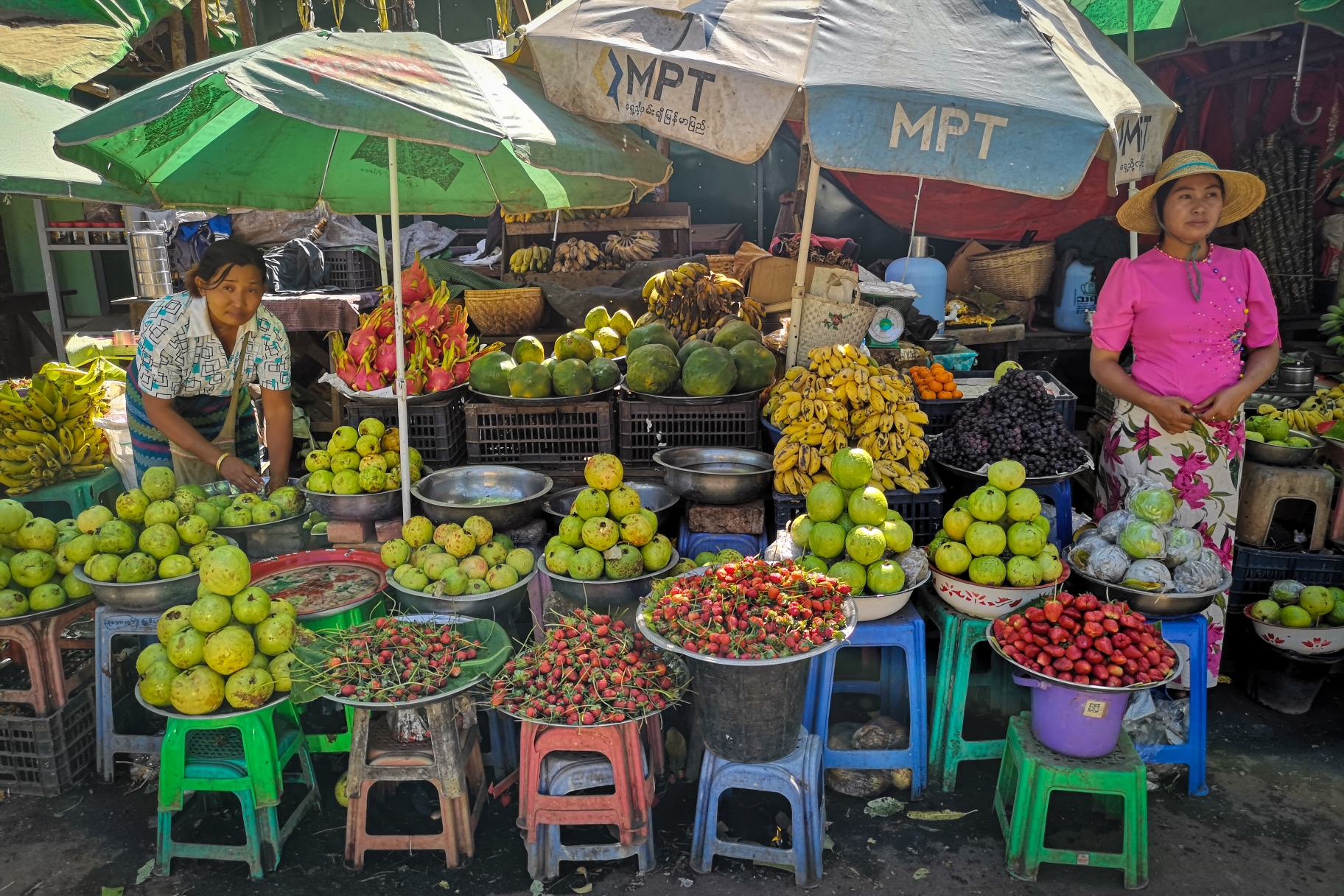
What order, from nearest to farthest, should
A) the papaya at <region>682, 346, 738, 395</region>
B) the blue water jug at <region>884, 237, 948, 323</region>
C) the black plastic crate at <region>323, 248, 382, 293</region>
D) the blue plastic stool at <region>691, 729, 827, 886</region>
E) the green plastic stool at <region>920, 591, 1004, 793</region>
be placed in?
the blue plastic stool at <region>691, 729, 827, 886</region>
the green plastic stool at <region>920, 591, 1004, 793</region>
the papaya at <region>682, 346, 738, 395</region>
the blue water jug at <region>884, 237, 948, 323</region>
the black plastic crate at <region>323, 248, 382, 293</region>

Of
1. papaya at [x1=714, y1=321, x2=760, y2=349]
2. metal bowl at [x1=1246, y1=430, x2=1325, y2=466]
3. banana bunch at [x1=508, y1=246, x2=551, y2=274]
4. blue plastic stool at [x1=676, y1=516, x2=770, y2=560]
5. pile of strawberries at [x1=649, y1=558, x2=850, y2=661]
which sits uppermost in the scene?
banana bunch at [x1=508, y1=246, x2=551, y2=274]

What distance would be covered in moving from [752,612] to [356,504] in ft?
6.02

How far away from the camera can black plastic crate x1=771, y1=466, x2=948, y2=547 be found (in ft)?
11.0

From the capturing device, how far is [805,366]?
4.16m

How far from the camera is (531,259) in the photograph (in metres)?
6.46

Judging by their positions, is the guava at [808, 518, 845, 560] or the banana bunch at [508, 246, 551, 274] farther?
the banana bunch at [508, 246, 551, 274]

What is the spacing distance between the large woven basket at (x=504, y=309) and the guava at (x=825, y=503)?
2.84 meters

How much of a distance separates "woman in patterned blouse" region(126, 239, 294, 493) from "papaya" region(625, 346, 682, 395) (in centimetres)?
161

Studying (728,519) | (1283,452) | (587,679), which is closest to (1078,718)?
(728,519)

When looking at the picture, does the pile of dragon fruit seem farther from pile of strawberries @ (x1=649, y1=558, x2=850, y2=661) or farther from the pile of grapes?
the pile of grapes

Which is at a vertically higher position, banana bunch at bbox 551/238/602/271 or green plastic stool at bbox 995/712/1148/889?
banana bunch at bbox 551/238/602/271

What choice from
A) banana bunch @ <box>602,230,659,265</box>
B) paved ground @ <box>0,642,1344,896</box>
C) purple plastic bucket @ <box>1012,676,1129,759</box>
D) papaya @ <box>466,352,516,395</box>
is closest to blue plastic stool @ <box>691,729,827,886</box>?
paved ground @ <box>0,642,1344,896</box>

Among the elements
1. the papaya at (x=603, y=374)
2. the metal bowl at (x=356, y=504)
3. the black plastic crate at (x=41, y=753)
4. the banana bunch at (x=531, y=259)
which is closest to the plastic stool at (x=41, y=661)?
the black plastic crate at (x=41, y=753)

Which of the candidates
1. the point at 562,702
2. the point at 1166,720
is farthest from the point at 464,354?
the point at 1166,720
